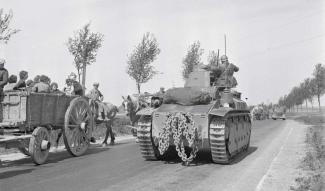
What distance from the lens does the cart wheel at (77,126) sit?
38.1ft

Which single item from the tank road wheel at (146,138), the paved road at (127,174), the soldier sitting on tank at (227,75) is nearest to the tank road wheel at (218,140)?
the paved road at (127,174)

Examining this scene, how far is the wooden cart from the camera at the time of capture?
9773 millimetres

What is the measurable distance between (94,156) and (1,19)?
631 inches

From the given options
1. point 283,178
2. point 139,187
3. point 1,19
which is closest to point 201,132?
point 283,178

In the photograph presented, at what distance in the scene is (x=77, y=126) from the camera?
1219 centimetres

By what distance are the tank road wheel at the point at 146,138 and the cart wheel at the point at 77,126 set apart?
208 centimetres

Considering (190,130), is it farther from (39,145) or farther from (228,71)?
(228,71)

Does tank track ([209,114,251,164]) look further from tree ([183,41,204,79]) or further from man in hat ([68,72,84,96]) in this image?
tree ([183,41,204,79])

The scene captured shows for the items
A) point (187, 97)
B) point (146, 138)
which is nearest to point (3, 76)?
point (146, 138)

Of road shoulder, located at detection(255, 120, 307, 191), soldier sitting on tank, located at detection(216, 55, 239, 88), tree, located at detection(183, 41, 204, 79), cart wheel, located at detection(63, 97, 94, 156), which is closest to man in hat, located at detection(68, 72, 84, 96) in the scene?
cart wheel, located at detection(63, 97, 94, 156)

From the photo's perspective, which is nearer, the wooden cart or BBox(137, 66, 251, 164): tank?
the wooden cart

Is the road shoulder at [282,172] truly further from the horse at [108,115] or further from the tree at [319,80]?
the tree at [319,80]

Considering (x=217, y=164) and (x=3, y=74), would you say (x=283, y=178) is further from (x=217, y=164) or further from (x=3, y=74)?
(x=3, y=74)

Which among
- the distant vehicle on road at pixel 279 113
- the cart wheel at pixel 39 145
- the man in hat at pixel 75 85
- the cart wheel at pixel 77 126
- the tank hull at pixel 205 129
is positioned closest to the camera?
the cart wheel at pixel 39 145
